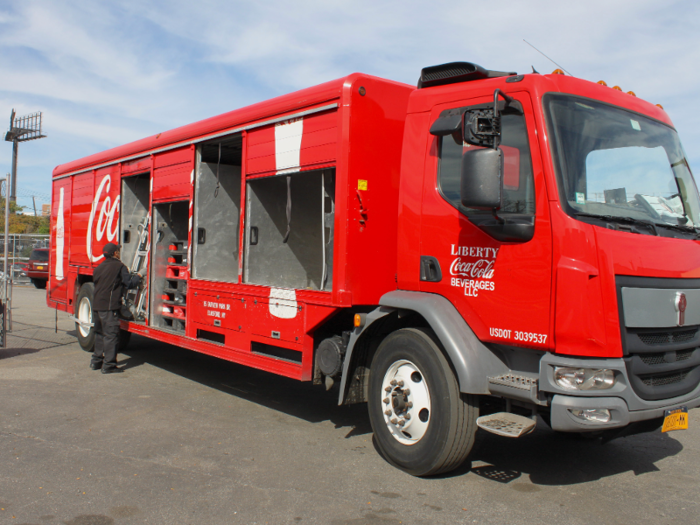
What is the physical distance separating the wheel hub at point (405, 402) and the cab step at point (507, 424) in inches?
20.0

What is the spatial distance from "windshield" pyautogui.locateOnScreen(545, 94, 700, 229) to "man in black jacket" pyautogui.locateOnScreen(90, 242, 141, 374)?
6141mm

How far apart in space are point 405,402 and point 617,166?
7.42 feet

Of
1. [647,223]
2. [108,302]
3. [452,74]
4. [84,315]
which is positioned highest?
[452,74]

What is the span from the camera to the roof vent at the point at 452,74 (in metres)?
4.41

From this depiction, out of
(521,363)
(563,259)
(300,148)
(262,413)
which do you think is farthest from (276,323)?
(563,259)

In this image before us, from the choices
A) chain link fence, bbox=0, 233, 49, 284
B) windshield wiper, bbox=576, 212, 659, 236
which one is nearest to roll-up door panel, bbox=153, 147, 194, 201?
windshield wiper, bbox=576, 212, 659, 236

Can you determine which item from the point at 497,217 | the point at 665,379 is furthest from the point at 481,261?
the point at 665,379

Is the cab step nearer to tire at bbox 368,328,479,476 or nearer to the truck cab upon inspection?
the truck cab

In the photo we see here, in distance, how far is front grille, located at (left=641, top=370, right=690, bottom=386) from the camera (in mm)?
3871

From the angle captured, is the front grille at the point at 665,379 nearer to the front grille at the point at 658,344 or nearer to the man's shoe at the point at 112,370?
the front grille at the point at 658,344

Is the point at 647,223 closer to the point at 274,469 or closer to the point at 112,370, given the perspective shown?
the point at 274,469

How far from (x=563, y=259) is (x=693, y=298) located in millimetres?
1063

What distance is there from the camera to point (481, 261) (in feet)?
13.8

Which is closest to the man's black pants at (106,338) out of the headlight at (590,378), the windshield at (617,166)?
the headlight at (590,378)
